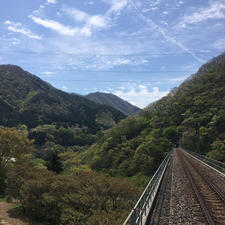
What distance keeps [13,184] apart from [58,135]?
574ft

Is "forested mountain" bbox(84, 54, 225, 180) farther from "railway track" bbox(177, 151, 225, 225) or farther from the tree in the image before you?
the tree

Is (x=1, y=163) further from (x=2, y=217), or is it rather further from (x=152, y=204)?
(x=152, y=204)

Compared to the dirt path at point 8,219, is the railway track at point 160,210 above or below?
above

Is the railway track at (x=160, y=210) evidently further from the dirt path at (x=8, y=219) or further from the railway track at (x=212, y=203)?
the dirt path at (x=8, y=219)

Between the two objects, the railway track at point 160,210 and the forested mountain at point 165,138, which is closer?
the railway track at point 160,210

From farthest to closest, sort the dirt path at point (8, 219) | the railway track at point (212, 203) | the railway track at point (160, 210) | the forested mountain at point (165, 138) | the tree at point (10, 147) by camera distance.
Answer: the forested mountain at point (165, 138), the tree at point (10, 147), the dirt path at point (8, 219), the railway track at point (212, 203), the railway track at point (160, 210)

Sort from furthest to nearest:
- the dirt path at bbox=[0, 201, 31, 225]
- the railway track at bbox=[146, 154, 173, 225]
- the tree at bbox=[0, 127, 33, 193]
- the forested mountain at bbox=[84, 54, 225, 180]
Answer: the forested mountain at bbox=[84, 54, 225, 180] → the tree at bbox=[0, 127, 33, 193] → the dirt path at bbox=[0, 201, 31, 225] → the railway track at bbox=[146, 154, 173, 225]

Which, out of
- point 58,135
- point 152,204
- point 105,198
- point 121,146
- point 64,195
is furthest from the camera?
point 58,135

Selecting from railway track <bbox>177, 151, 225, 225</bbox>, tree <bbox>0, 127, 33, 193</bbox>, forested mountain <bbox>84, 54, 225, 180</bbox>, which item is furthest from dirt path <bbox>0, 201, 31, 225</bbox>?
forested mountain <bbox>84, 54, 225, 180</bbox>

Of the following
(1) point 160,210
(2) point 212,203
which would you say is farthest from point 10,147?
(2) point 212,203

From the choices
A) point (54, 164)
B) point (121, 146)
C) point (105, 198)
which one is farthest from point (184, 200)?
point (121, 146)

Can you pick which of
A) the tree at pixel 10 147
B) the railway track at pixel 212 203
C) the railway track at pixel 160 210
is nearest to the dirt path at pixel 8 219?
the tree at pixel 10 147

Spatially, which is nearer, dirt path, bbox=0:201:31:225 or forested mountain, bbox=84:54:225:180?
dirt path, bbox=0:201:31:225

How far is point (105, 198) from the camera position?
19.3 m
